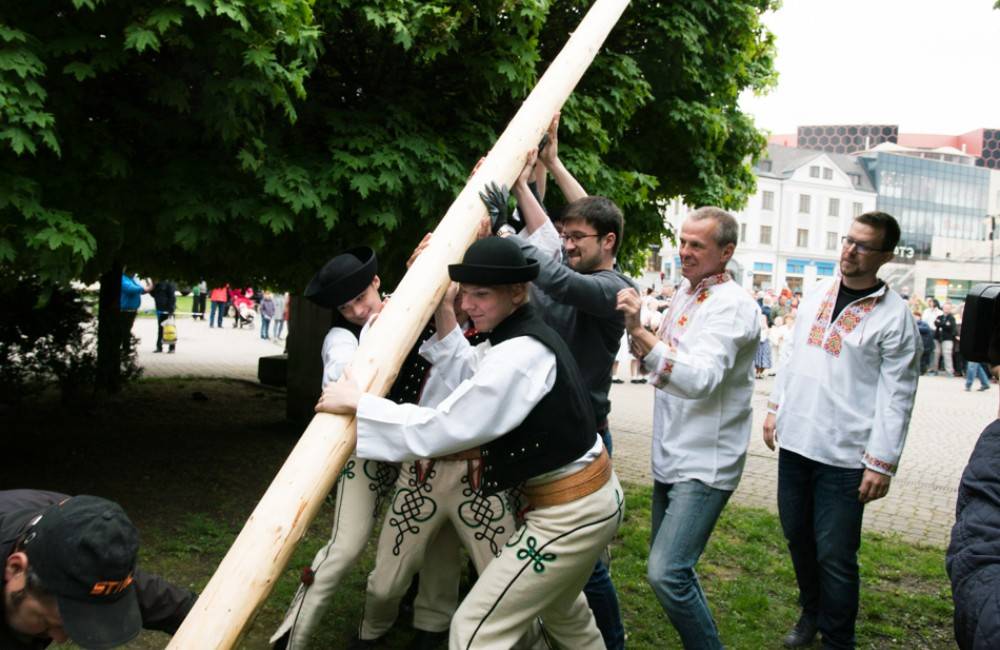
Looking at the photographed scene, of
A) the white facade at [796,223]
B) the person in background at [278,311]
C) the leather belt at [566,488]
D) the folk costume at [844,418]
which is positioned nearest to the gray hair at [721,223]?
the folk costume at [844,418]

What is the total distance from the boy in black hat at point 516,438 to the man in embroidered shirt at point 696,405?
0.45 meters

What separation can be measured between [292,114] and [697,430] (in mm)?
2869

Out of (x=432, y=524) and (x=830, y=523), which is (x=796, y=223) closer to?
(x=830, y=523)

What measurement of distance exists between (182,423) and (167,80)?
644 cm

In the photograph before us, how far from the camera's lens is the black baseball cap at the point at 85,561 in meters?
2.20

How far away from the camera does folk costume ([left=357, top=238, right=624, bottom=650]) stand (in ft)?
9.89

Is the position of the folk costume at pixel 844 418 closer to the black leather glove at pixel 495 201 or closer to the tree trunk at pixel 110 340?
the black leather glove at pixel 495 201

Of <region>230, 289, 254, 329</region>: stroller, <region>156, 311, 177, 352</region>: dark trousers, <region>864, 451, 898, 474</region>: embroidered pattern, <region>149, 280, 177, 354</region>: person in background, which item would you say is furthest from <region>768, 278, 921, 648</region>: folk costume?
<region>230, 289, 254, 329</region>: stroller

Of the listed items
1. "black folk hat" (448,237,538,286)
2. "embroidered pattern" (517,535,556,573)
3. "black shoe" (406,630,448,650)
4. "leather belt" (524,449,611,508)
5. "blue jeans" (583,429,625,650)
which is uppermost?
"black folk hat" (448,237,538,286)

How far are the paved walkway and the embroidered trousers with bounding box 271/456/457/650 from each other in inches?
195

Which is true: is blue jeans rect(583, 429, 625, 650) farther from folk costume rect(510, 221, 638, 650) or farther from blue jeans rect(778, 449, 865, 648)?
blue jeans rect(778, 449, 865, 648)

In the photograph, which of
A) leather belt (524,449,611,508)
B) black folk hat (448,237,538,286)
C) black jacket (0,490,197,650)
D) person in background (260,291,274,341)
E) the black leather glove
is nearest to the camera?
black jacket (0,490,197,650)

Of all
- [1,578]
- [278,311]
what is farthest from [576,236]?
[278,311]

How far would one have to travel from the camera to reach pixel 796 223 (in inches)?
2908
